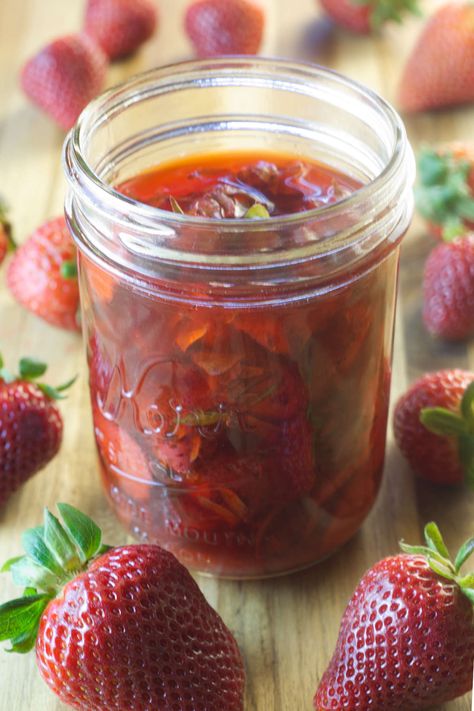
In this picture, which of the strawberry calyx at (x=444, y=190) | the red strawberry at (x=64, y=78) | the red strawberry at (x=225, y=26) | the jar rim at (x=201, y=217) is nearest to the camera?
the jar rim at (x=201, y=217)

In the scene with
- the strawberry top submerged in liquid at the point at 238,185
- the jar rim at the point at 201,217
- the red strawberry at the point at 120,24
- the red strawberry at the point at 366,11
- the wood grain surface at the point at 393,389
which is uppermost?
the jar rim at the point at 201,217

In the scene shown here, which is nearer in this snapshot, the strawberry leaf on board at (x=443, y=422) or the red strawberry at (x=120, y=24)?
the strawberry leaf on board at (x=443, y=422)

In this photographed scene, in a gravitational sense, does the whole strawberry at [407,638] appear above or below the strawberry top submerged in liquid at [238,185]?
below

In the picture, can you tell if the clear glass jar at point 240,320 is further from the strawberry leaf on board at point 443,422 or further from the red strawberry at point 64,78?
the red strawberry at point 64,78

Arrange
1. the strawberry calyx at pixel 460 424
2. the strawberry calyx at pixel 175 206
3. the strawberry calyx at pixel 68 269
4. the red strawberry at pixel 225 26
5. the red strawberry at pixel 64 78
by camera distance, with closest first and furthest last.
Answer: the strawberry calyx at pixel 175 206
the strawberry calyx at pixel 460 424
the strawberry calyx at pixel 68 269
the red strawberry at pixel 64 78
the red strawberry at pixel 225 26

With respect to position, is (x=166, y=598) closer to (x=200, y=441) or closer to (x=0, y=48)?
(x=200, y=441)

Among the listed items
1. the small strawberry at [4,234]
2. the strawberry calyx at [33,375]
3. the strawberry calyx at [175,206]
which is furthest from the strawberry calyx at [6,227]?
the strawberry calyx at [175,206]
